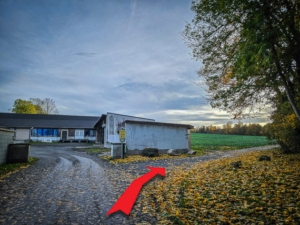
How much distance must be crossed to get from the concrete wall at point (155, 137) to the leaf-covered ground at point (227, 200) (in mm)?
11457

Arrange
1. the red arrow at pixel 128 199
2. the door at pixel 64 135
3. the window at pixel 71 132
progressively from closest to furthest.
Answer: the red arrow at pixel 128 199 < the door at pixel 64 135 < the window at pixel 71 132

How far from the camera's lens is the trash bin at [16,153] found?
12240 millimetres

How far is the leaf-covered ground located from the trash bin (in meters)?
10.3

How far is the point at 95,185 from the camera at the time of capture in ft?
23.4

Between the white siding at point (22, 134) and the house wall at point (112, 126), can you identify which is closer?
the house wall at point (112, 126)

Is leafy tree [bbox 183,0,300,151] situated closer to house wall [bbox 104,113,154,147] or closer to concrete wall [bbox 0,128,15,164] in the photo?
concrete wall [bbox 0,128,15,164]

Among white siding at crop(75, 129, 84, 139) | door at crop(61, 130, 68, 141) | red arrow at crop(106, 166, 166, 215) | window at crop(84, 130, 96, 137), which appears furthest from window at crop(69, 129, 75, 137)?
red arrow at crop(106, 166, 166, 215)

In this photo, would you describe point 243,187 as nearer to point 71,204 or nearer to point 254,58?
point 254,58

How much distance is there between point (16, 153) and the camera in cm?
1246

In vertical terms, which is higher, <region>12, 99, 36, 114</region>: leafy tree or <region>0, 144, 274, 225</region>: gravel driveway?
<region>12, 99, 36, 114</region>: leafy tree

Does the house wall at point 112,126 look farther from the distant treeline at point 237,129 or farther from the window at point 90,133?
the distant treeline at point 237,129

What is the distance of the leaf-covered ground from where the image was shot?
405 cm

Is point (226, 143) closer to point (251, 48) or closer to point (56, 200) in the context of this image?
point (251, 48)

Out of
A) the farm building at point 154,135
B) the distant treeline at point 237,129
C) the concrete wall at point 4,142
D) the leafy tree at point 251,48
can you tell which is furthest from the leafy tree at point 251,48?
the distant treeline at point 237,129
